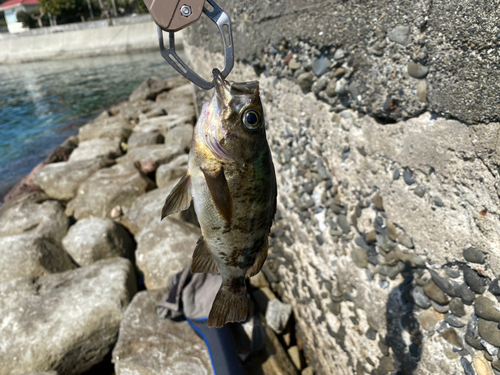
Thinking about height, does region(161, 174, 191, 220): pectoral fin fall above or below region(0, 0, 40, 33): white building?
below

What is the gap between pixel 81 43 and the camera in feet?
136

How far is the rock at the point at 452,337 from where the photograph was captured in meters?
2.08

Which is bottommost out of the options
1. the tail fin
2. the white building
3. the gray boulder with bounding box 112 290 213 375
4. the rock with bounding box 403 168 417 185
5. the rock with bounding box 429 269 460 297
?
the gray boulder with bounding box 112 290 213 375

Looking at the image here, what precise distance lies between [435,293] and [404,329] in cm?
44

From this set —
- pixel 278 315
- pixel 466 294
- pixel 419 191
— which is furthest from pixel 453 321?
pixel 278 315

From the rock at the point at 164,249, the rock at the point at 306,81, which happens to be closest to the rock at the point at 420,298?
the rock at the point at 306,81

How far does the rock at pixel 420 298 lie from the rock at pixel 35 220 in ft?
16.7

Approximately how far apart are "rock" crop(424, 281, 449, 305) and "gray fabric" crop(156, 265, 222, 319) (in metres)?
2.19

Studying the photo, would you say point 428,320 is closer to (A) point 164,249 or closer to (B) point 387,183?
(B) point 387,183

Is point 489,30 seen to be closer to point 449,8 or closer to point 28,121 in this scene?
point 449,8

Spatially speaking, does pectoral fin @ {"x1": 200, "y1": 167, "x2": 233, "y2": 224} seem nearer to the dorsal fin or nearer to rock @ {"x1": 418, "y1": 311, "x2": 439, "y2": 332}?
the dorsal fin

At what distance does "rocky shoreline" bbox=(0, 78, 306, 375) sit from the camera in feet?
11.9

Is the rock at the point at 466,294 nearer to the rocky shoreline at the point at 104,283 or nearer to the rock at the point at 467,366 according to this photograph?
the rock at the point at 467,366

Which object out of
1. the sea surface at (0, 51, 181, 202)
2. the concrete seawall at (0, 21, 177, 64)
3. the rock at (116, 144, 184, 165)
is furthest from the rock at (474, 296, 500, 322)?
the concrete seawall at (0, 21, 177, 64)
